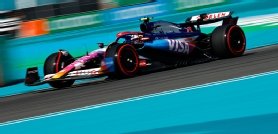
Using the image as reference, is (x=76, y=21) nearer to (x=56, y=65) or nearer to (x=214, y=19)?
(x=56, y=65)

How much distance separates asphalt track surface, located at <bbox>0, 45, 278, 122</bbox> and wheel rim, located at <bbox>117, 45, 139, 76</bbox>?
17 centimetres

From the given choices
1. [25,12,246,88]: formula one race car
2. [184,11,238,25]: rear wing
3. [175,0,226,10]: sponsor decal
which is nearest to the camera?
[25,12,246,88]: formula one race car

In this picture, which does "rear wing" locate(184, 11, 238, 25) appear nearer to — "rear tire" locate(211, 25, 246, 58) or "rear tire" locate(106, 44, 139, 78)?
"rear tire" locate(211, 25, 246, 58)

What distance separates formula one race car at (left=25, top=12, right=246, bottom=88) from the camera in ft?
30.1

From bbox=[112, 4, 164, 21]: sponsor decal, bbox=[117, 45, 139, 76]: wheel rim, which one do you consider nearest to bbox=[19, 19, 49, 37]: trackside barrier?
bbox=[112, 4, 164, 21]: sponsor decal

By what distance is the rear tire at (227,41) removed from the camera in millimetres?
9820

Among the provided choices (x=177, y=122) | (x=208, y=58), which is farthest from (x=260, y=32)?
(x=177, y=122)

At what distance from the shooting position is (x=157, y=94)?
22.1 ft

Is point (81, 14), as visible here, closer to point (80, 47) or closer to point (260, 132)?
point (80, 47)

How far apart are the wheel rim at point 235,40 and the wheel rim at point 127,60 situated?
1.67 m

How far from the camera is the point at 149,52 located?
973cm

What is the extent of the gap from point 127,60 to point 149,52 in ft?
2.07

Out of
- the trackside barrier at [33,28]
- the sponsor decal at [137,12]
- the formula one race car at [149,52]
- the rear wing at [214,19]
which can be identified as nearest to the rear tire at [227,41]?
the formula one race car at [149,52]

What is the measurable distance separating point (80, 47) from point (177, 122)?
318 inches
